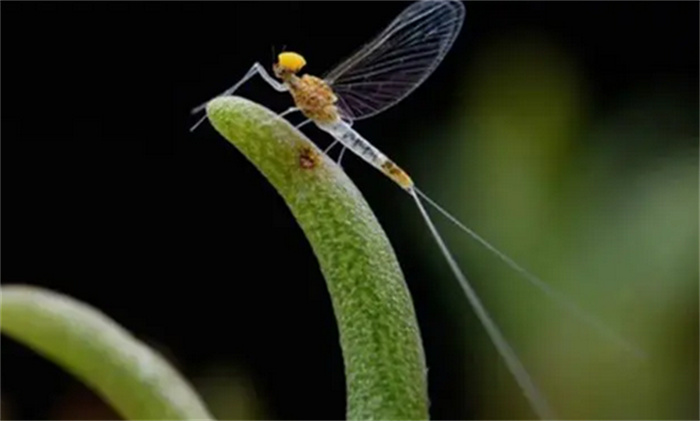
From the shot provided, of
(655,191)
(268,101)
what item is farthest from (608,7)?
(268,101)

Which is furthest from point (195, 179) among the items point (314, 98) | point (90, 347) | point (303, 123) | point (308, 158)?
point (308, 158)

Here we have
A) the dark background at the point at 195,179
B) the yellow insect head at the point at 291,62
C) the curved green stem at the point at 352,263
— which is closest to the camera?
the curved green stem at the point at 352,263

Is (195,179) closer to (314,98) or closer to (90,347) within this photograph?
(314,98)

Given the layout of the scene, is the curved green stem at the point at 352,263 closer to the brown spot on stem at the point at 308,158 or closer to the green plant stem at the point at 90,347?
the brown spot on stem at the point at 308,158

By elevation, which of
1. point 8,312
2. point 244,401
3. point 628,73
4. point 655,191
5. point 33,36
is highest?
point 33,36

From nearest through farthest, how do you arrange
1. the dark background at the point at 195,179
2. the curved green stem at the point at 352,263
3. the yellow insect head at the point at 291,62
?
the curved green stem at the point at 352,263, the yellow insect head at the point at 291,62, the dark background at the point at 195,179

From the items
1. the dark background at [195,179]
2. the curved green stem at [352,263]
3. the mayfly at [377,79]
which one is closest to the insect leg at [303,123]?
the mayfly at [377,79]

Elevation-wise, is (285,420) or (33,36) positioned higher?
(33,36)

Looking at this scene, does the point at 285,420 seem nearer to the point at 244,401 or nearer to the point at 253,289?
the point at 253,289
